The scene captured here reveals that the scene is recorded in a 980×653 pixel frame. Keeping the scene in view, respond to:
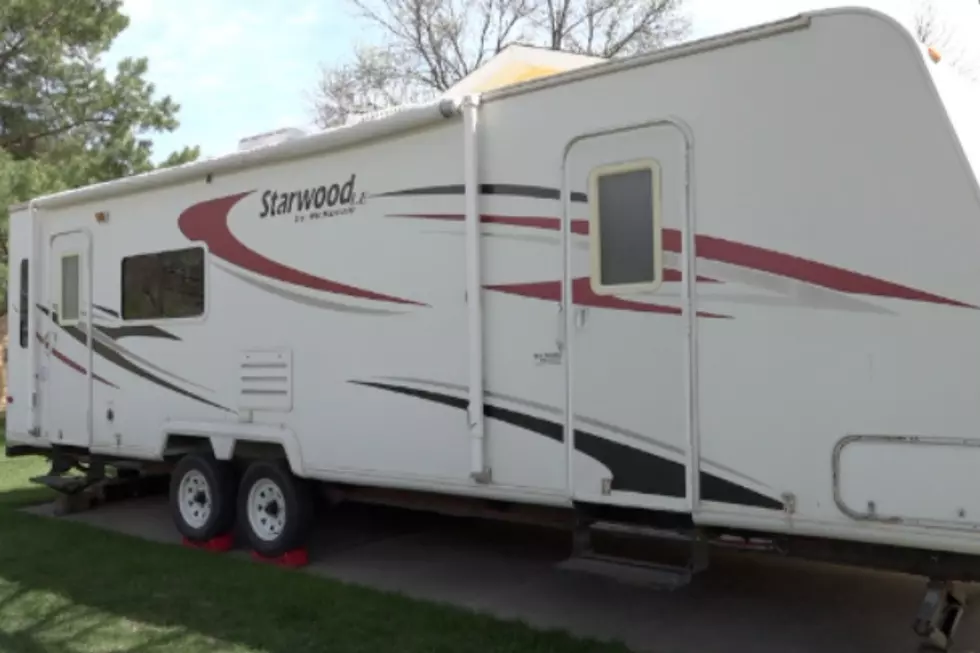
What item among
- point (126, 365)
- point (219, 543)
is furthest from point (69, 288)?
point (219, 543)

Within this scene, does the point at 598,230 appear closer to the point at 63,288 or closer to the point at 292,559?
the point at 292,559

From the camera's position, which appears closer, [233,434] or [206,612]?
[206,612]

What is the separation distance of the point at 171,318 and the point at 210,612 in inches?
111

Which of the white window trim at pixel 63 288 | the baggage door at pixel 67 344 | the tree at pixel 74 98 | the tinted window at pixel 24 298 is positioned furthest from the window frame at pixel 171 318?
the tree at pixel 74 98

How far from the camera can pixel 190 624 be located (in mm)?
5965

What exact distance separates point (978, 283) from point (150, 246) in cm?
640

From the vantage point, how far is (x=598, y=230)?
5.44 m

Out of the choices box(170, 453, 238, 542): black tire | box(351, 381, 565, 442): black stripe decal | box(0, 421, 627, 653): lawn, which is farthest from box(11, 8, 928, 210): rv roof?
box(0, 421, 627, 653): lawn

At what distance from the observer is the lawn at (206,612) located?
5.55 m

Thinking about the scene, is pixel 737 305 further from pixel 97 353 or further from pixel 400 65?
pixel 400 65

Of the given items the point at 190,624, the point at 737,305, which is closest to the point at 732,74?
the point at 737,305

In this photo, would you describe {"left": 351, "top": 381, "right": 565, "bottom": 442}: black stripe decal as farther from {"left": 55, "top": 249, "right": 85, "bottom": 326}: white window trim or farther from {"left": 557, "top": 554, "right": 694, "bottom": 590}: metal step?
{"left": 55, "top": 249, "right": 85, "bottom": 326}: white window trim

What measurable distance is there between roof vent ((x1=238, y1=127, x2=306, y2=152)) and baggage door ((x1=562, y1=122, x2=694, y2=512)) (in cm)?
287

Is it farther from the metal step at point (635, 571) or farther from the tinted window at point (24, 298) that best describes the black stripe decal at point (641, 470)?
the tinted window at point (24, 298)
